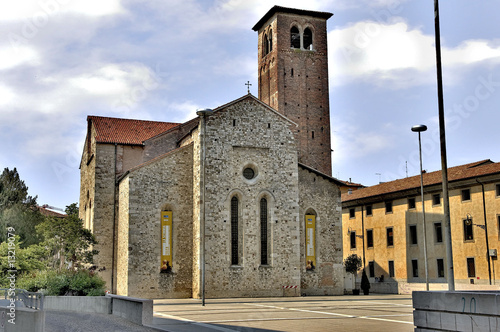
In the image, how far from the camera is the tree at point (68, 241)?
37.4 meters

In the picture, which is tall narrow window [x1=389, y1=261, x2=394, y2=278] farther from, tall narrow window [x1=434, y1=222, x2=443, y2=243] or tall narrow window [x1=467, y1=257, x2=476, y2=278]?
tall narrow window [x1=467, y1=257, x2=476, y2=278]

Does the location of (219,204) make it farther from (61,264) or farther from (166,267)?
(61,264)

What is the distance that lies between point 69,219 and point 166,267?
8124 mm

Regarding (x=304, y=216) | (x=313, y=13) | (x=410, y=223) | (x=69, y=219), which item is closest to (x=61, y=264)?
(x=69, y=219)

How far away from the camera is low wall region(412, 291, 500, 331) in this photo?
9906mm

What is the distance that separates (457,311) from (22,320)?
9062 millimetres

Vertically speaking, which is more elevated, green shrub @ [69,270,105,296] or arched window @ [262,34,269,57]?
arched window @ [262,34,269,57]

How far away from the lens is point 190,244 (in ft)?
121

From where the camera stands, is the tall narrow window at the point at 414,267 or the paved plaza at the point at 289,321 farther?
the tall narrow window at the point at 414,267

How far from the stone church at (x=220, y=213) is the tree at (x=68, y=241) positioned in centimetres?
180

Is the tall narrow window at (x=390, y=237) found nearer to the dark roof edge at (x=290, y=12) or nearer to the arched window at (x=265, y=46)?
the arched window at (x=265, y=46)

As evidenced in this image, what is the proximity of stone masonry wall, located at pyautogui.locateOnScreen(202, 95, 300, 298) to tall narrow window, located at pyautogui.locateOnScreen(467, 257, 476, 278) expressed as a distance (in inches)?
496

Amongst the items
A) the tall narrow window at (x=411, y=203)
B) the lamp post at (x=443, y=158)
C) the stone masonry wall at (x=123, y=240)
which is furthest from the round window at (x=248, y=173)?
the lamp post at (x=443, y=158)

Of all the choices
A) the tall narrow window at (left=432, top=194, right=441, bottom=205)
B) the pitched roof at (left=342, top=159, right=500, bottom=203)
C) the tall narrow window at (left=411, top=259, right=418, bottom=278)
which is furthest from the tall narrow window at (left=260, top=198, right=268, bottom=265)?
the tall narrow window at (left=411, top=259, right=418, bottom=278)
